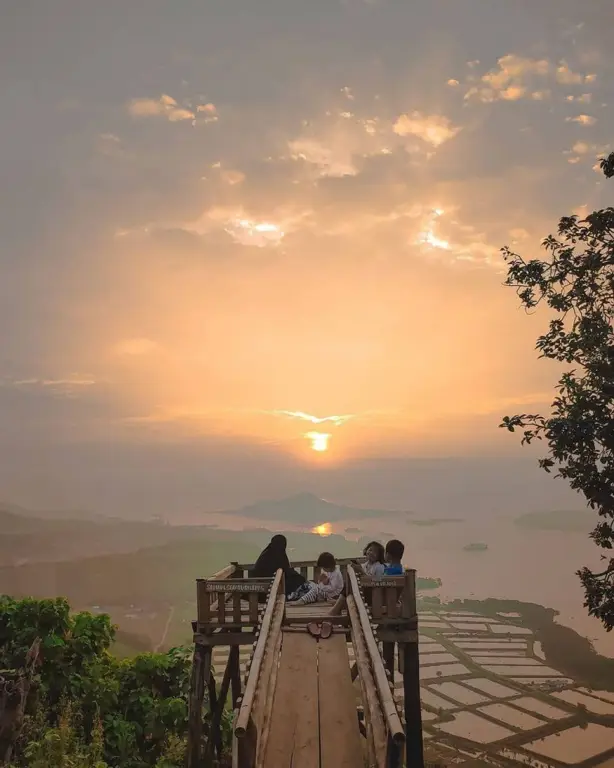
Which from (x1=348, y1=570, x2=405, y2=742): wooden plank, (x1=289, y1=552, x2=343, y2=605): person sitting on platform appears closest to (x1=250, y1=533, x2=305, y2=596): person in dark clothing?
(x1=289, y1=552, x2=343, y2=605): person sitting on platform

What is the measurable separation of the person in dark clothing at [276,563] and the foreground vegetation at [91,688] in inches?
209

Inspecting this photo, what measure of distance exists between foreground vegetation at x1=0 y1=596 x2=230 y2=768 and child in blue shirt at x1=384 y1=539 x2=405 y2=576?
24.4 ft

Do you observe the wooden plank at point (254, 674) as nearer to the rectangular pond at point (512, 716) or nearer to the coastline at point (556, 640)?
the rectangular pond at point (512, 716)

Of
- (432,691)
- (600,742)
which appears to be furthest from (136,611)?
(600,742)

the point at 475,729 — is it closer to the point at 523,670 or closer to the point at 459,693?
the point at 459,693

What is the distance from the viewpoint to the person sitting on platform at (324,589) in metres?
11.4

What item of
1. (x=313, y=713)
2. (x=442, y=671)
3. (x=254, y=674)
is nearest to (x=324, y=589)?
(x=313, y=713)

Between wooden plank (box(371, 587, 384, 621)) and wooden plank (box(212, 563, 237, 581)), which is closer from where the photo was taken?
wooden plank (box(371, 587, 384, 621))

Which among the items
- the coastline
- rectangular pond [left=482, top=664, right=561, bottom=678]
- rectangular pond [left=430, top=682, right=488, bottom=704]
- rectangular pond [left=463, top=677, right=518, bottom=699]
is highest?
rectangular pond [left=430, top=682, right=488, bottom=704]

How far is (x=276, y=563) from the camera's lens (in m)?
12.0

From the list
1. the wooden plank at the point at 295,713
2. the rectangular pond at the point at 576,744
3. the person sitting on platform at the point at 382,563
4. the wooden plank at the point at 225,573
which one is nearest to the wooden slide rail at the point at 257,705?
the wooden plank at the point at 295,713

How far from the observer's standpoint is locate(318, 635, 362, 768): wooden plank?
5.07 metres

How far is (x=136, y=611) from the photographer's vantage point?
105 metres

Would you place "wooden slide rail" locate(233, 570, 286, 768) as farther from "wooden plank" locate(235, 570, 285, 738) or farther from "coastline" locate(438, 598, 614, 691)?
"coastline" locate(438, 598, 614, 691)
